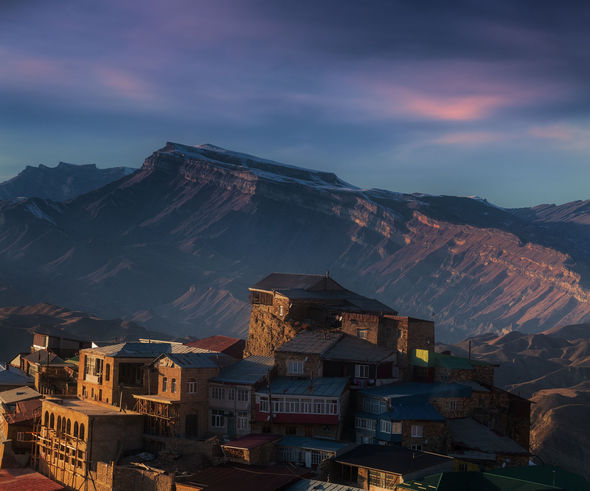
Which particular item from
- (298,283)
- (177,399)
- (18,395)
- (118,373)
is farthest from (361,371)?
(18,395)

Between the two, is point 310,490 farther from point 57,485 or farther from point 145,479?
point 57,485

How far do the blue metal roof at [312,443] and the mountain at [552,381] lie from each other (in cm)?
3284

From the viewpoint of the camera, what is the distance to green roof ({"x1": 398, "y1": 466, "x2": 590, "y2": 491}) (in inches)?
1639

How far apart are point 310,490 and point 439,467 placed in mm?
6837

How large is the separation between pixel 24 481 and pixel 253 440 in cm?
1503

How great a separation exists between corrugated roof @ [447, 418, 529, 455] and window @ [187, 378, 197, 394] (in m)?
15.2

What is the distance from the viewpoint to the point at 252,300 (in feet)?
260

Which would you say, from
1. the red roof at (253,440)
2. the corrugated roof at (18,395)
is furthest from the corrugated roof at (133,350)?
the red roof at (253,440)

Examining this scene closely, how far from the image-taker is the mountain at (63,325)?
6240 inches

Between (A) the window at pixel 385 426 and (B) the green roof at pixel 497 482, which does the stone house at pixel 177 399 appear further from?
(B) the green roof at pixel 497 482

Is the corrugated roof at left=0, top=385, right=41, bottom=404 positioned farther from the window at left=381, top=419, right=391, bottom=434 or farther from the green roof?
the green roof

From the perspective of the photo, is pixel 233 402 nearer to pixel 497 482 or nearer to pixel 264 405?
pixel 264 405

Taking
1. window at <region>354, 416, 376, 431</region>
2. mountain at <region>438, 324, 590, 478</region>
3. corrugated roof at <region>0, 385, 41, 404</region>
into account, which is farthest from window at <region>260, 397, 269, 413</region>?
mountain at <region>438, 324, 590, 478</region>

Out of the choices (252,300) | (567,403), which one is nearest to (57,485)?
(252,300)
